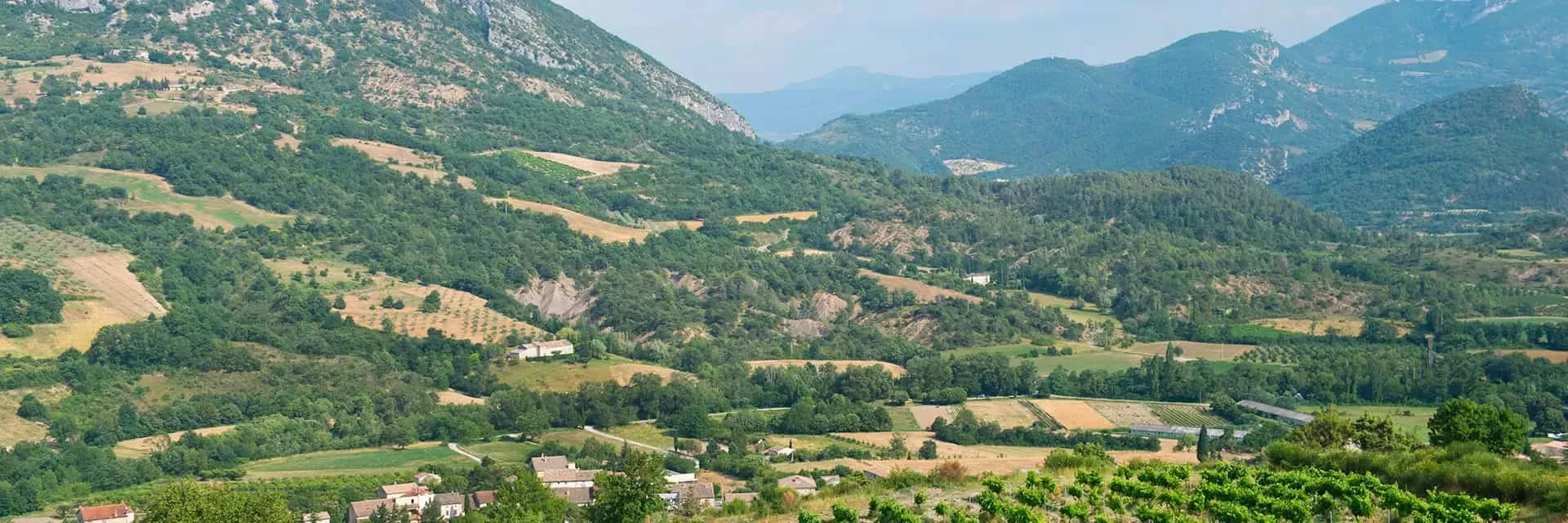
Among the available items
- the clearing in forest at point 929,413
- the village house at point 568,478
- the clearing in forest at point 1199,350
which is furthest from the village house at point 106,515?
the clearing in forest at point 1199,350

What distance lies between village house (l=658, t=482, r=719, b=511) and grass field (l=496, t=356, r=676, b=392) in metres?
25.3

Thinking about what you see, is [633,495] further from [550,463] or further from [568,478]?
[550,463]

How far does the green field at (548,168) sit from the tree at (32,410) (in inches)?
3135

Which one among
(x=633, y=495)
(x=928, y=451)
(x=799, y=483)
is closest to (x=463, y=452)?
(x=799, y=483)

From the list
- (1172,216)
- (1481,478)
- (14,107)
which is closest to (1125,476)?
(1481,478)

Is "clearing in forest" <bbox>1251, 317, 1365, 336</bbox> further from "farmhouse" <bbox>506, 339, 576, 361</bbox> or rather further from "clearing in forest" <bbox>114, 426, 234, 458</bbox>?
"clearing in forest" <bbox>114, 426, 234, 458</bbox>

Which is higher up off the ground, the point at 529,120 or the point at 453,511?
the point at 529,120

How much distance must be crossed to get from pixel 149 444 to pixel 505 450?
15462mm

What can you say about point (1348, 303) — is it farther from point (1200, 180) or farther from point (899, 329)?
point (1200, 180)

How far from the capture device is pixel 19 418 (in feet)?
230

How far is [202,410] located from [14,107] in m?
71.6

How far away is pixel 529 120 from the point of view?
6757 inches

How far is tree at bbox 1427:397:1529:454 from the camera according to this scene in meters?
49.5

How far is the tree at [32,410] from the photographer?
232ft
